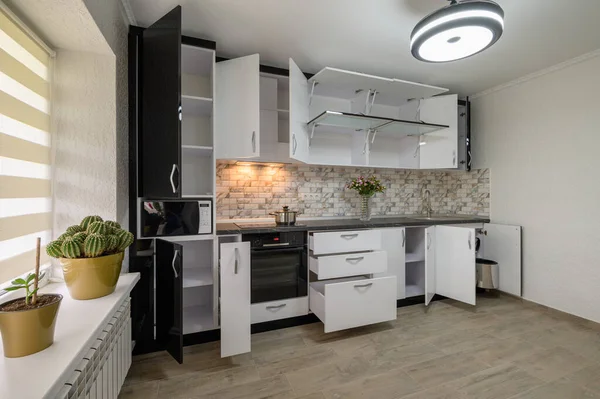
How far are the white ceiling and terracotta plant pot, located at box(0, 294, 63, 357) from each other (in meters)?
1.80

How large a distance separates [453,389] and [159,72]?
2.61 meters

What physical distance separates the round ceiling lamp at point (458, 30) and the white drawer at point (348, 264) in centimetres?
156

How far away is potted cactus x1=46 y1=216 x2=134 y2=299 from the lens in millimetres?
1121

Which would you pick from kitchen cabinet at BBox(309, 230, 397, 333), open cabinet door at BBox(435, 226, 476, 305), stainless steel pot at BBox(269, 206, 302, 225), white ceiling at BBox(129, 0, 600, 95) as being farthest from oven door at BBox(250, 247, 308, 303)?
white ceiling at BBox(129, 0, 600, 95)

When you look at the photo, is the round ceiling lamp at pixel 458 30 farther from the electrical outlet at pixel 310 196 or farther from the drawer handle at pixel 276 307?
the drawer handle at pixel 276 307

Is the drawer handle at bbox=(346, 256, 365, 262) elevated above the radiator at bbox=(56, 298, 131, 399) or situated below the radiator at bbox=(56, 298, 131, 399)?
above

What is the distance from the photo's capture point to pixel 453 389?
5.07ft

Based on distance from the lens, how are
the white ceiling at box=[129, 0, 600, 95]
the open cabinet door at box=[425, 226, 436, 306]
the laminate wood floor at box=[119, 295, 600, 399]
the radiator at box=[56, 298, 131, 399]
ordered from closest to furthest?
the radiator at box=[56, 298, 131, 399] → the laminate wood floor at box=[119, 295, 600, 399] → the white ceiling at box=[129, 0, 600, 95] → the open cabinet door at box=[425, 226, 436, 306]

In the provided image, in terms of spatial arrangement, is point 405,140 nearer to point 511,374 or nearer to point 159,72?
point 511,374

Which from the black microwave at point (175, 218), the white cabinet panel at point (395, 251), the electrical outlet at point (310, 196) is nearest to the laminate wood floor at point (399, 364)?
the white cabinet panel at point (395, 251)

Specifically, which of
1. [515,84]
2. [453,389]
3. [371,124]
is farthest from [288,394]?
[515,84]

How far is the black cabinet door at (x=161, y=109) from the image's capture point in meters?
1.57

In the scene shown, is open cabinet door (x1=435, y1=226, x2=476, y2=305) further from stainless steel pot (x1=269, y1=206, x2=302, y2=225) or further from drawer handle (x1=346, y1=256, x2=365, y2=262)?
stainless steel pot (x1=269, y1=206, x2=302, y2=225)

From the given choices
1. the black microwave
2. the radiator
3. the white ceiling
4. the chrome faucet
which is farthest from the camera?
the chrome faucet
